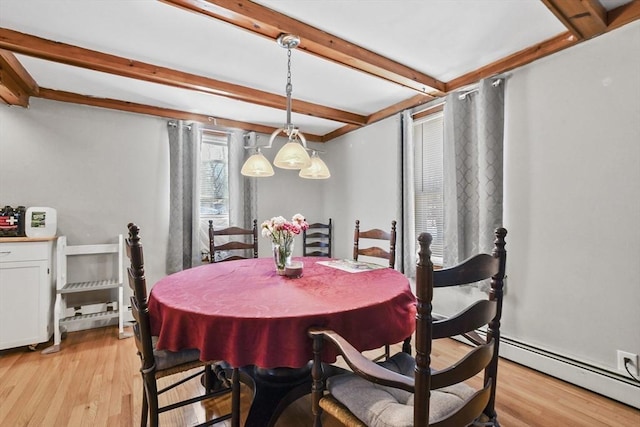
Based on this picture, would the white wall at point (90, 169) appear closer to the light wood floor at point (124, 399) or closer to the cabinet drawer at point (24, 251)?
the cabinet drawer at point (24, 251)

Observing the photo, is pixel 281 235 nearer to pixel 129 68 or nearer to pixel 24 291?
pixel 129 68

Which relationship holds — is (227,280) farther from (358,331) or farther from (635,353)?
(635,353)

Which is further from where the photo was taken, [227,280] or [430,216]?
[430,216]

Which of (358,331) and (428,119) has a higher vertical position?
(428,119)

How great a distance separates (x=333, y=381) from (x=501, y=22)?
228 centimetres

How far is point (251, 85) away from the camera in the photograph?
2.89 metres

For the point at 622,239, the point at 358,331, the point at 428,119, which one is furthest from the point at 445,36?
the point at 358,331

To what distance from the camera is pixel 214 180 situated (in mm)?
3807

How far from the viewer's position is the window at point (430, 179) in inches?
118

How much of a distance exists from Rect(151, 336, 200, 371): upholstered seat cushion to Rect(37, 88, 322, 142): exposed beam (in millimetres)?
2715

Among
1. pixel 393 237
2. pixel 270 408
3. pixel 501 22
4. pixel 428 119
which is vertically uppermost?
pixel 501 22

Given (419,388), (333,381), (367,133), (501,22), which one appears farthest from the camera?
(367,133)

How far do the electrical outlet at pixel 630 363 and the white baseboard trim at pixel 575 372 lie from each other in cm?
5

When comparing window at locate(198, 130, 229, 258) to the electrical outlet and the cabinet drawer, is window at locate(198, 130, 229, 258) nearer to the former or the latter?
the cabinet drawer
